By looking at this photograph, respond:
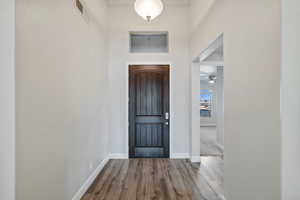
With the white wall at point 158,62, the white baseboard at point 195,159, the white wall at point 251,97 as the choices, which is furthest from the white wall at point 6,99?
the white baseboard at point 195,159

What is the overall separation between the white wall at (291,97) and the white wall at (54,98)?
1.62 meters

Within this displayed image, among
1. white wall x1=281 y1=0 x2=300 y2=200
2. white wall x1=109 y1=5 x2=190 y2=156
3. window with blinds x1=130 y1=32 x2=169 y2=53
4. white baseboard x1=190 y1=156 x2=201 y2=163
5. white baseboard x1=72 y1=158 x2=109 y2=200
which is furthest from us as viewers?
window with blinds x1=130 y1=32 x2=169 y2=53

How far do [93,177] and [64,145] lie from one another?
4.51ft

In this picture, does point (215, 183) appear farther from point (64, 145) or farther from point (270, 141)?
point (64, 145)

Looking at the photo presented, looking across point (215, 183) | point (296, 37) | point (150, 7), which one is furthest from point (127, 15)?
point (296, 37)

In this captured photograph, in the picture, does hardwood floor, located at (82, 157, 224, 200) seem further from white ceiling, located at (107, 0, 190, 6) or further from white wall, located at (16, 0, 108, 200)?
white ceiling, located at (107, 0, 190, 6)

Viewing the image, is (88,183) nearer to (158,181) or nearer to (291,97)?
(158,181)

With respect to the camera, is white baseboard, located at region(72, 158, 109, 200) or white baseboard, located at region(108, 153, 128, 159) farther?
white baseboard, located at region(108, 153, 128, 159)

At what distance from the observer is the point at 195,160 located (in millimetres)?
4242

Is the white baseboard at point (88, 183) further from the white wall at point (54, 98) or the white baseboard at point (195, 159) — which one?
the white baseboard at point (195, 159)

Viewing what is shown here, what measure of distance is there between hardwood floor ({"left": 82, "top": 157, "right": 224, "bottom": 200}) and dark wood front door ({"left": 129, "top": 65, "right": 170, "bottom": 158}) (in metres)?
0.31

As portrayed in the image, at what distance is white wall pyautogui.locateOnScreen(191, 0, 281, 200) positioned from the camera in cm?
138

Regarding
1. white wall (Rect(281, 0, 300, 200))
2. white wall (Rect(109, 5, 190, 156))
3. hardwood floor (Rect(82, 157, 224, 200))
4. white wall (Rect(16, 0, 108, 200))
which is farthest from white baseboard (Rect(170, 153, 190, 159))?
white wall (Rect(281, 0, 300, 200))

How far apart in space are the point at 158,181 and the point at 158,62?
2.55m
